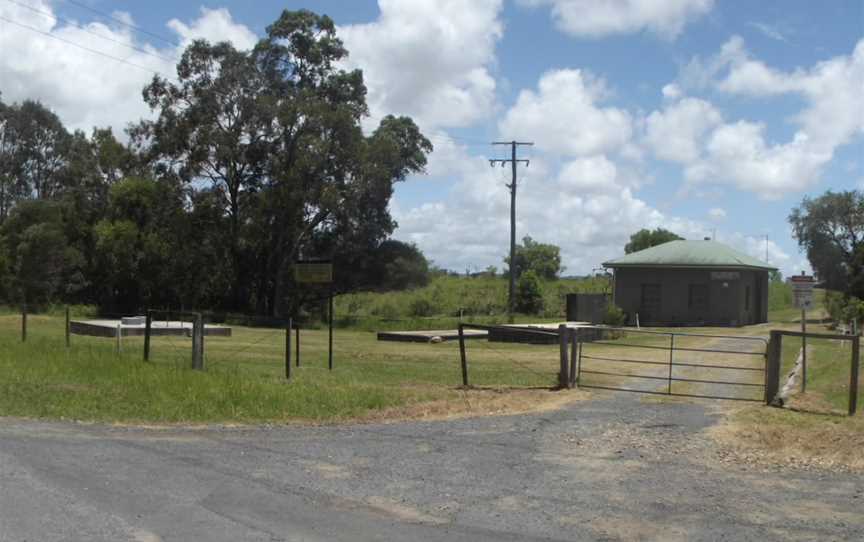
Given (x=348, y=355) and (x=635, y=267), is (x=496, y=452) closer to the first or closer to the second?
(x=348, y=355)

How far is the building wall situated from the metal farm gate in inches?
503

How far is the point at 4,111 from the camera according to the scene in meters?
71.7

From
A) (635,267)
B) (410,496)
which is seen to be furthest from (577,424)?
(635,267)

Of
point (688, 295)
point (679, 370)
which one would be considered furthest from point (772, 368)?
point (688, 295)

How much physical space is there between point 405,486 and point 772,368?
7.76m

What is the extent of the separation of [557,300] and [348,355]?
32392 mm

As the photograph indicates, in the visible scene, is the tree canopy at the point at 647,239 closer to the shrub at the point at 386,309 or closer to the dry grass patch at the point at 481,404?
the shrub at the point at 386,309

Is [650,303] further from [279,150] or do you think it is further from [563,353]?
[563,353]

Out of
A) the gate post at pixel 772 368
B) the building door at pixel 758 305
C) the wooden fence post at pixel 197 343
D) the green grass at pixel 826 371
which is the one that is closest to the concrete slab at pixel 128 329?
the wooden fence post at pixel 197 343

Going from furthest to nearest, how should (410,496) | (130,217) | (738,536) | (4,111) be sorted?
(4,111) < (130,217) < (410,496) < (738,536)

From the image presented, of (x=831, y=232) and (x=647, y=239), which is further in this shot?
(x=647, y=239)

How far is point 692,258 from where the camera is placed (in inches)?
1777

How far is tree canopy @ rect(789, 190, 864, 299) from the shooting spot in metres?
58.7

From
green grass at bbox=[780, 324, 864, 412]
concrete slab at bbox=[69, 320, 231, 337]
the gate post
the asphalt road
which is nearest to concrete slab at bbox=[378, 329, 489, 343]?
concrete slab at bbox=[69, 320, 231, 337]
